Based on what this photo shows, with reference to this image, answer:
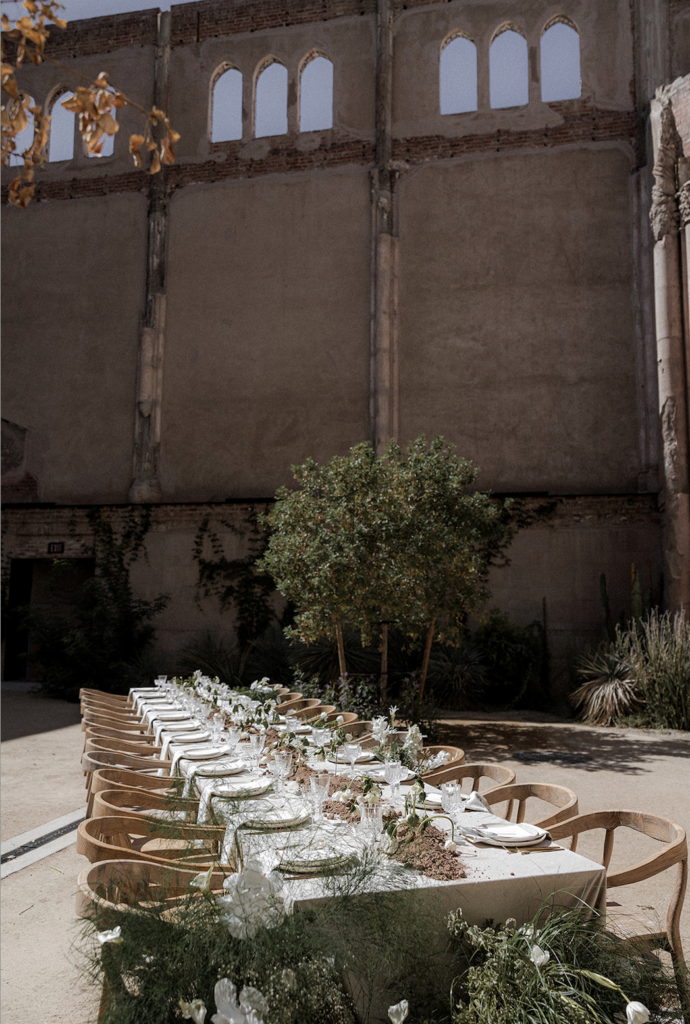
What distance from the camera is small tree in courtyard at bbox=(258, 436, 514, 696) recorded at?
9141 mm

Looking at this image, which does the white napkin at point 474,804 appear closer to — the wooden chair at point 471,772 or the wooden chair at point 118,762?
the wooden chair at point 471,772

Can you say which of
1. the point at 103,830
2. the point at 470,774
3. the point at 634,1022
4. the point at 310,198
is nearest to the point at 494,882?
the point at 634,1022

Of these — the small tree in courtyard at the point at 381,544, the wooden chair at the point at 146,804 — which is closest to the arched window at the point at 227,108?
the small tree in courtyard at the point at 381,544

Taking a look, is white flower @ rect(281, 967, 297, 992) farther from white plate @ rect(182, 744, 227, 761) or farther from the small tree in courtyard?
the small tree in courtyard

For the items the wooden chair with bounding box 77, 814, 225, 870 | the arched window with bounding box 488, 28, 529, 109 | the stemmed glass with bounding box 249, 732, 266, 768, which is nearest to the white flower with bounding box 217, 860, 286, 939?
the wooden chair with bounding box 77, 814, 225, 870

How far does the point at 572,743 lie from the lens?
994 cm

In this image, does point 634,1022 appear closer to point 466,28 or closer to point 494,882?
point 494,882

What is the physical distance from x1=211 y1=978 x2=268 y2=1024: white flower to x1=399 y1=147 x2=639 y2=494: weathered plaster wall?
13.9 m

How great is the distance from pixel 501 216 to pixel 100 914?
15.8m

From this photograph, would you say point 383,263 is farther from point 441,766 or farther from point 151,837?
point 151,837

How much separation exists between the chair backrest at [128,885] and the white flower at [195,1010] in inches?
14.7

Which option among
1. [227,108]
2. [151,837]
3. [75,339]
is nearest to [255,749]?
[151,837]

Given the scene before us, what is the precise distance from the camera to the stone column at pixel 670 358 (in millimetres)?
13516

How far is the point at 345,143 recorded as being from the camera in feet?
55.2
